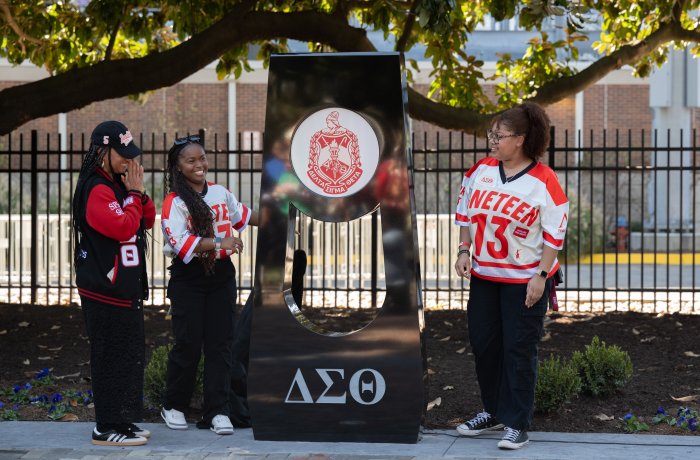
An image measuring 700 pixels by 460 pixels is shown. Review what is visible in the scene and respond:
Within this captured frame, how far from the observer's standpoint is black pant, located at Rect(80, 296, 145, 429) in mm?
5676

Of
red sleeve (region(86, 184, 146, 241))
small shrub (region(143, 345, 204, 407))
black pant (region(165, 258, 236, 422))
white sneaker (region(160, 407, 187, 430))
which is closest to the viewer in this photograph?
red sleeve (region(86, 184, 146, 241))

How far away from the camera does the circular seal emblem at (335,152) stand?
19.2 feet

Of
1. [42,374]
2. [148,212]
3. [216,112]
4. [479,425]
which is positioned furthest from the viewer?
[216,112]

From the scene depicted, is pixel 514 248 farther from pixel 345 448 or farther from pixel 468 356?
pixel 468 356

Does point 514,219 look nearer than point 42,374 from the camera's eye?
Yes

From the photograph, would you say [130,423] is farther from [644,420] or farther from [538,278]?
[644,420]

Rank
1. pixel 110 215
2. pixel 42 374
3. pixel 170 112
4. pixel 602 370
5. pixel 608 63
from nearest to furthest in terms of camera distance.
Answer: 1. pixel 110 215
2. pixel 602 370
3. pixel 42 374
4. pixel 608 63
5. pixel 170 112

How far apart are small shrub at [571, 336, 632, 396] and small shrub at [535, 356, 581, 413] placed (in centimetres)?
50

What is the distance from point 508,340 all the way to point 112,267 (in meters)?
1.99

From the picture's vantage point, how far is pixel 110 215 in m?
5.49

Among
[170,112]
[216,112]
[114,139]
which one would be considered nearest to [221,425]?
[114,139]

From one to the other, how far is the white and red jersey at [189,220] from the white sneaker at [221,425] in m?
0.86

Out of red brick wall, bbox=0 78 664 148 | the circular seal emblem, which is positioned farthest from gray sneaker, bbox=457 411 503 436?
red brick wall, bbox=0 78 664 148

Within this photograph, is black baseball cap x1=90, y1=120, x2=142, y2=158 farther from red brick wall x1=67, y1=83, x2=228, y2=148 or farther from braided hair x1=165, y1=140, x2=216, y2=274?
red brick wall x1=67, y1=83, x2=228, y2=148
